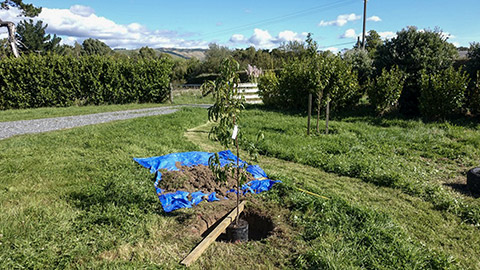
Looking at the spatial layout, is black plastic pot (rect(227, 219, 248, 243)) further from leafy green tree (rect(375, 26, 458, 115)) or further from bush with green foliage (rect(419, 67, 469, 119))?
leafy green tree (rect(375, 26, 458, 115))

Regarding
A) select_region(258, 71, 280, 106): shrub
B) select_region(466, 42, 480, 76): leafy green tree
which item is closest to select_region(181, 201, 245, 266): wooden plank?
select_region(466, 42, 480, 76): leafy green tree

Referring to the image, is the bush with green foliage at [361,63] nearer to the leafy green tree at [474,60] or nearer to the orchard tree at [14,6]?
the leafy green tree at [474,60]

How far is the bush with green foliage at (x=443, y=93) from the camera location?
9.20 metres

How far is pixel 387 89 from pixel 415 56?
5.40 ft

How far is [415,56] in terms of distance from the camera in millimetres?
10688

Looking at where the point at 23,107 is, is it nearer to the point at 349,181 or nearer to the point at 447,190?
the point at 349,181

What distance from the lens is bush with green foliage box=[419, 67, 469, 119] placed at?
9.20 metres

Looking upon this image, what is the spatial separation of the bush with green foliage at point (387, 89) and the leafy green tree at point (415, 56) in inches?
17.1

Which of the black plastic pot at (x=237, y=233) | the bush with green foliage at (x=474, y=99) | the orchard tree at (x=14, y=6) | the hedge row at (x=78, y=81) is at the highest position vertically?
the orchard tree at (x=14, y=6)

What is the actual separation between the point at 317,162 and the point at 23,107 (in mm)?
16669

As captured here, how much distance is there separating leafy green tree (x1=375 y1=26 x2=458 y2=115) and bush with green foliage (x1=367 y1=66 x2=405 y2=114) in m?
0.43

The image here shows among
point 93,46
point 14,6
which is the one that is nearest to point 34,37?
point 14,6

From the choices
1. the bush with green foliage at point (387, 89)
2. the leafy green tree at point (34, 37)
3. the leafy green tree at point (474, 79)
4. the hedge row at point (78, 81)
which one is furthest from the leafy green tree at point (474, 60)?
the leafy green tree at point (34, 37)

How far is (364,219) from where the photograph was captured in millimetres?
3631
